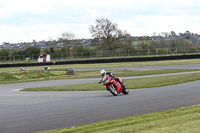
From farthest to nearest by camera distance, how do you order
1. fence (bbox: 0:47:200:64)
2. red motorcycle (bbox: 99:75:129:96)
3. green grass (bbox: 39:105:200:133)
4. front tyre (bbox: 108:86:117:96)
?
fence (bbox: 0:47:200:64), front tyre (bbox: 108:86:117:96), red motorcycle (bbox: 99:75:129:96), green grass (bbox: 39:105:200:133)

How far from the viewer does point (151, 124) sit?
8.42 meters

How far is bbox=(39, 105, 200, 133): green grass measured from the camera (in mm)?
7598

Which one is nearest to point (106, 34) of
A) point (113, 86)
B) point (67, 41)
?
point (67, 41)

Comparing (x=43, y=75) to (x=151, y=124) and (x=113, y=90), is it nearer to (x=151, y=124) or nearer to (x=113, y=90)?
(x=113, y=90)

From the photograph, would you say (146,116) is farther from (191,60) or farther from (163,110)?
(191,60)

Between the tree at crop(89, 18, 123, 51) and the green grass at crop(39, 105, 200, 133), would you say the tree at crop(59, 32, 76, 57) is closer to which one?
the tree at crop(89, 18, 123, 51)

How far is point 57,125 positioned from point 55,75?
99.7ft

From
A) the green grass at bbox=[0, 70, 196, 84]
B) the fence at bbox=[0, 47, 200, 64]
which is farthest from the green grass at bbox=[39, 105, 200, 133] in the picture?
the fence at bbox=[0, 47, 200, 64]

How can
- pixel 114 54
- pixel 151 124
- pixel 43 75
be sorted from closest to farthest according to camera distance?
pixel 151 124, pixel 43 75, pixel 114 54

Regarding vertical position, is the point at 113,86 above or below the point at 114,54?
below

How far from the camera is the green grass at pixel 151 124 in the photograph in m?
7.60

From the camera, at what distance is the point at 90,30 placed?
8956cm

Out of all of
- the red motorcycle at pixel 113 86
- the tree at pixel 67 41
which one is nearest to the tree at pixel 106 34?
the tree at pixel 67 41

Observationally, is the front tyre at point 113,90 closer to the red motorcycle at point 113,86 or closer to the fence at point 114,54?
the red motorcycle at point 113,86
